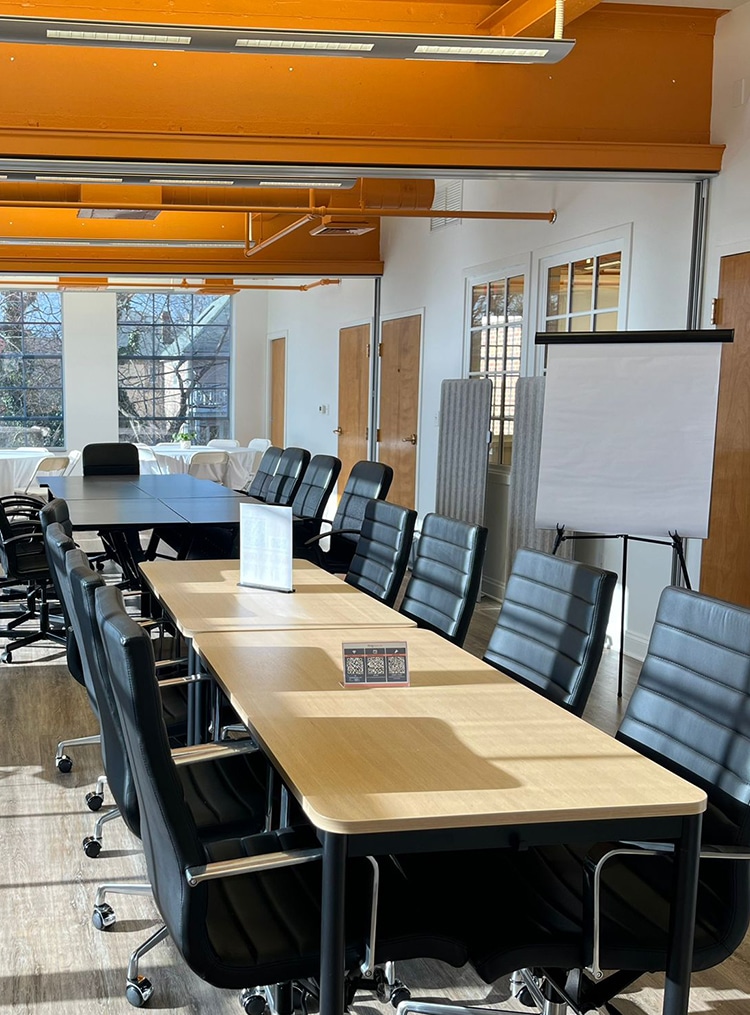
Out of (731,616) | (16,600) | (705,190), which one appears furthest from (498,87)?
(16,600)

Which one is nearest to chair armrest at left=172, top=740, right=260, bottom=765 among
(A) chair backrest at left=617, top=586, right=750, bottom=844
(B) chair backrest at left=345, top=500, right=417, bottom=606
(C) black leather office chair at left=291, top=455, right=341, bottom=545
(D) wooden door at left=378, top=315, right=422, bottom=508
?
(A) chair backrest at left=617, top=586, right=750, bottom=844

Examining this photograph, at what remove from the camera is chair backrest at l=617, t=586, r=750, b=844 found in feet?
7.35

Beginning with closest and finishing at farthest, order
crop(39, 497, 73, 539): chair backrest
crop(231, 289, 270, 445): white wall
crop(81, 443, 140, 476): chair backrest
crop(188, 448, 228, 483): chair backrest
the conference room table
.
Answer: the conference room table < crop(39, 497, 73, 539): chair backrest < crop(81, 443, 140, 476): chair backrest < crop(188, 448, 228, 483): chair backrest < crop(231, 289, 270, 445): white wall

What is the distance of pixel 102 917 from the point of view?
3004 mm

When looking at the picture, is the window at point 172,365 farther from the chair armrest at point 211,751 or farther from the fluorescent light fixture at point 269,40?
the chair armrest at point 211,751

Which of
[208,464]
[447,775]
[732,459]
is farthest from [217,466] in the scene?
[447,775]

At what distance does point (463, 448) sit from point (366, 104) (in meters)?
3.79

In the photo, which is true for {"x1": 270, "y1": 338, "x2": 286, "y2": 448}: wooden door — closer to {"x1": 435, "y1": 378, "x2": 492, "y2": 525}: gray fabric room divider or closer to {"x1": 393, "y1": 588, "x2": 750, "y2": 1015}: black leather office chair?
{"x1": 435, "y1": 378, "x2": 492, "y2": 525}: gray fabric room divider

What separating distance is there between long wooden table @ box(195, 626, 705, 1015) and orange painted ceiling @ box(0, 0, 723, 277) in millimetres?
3116

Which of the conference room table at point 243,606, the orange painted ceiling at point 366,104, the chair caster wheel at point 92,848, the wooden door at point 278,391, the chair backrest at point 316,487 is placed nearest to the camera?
the conference room table at point 243,606

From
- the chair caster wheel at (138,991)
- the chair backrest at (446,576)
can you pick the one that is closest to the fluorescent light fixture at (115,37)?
the chair backrest at (446,576)

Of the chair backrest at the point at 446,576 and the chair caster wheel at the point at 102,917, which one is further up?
the chair backrest at the point at 446,576

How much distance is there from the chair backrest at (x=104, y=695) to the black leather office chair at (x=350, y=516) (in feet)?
11.1

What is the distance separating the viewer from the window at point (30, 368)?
15.6 m
